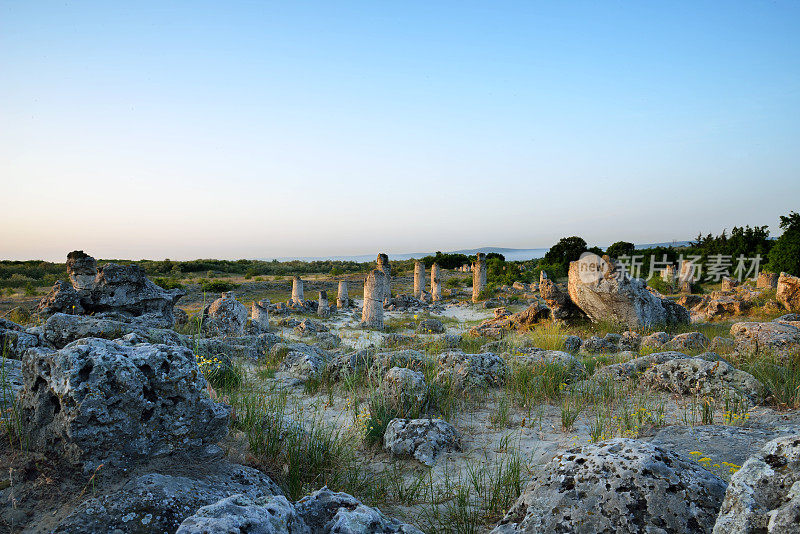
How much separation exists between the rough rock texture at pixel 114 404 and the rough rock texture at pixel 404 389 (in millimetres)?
2410

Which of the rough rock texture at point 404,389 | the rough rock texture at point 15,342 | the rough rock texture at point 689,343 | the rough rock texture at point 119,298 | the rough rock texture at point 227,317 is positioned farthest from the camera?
the rough rock texture at point 227,317

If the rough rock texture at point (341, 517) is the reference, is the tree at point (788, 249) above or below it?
above

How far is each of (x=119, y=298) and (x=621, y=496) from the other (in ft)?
38.7

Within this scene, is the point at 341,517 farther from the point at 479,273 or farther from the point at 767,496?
the point at 479,273

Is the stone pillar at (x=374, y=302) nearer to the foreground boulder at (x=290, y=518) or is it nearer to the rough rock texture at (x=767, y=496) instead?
the foreground boulder at (x=290, y=518)

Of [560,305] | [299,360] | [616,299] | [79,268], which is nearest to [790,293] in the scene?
[616,299]

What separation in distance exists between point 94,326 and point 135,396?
5438 mm

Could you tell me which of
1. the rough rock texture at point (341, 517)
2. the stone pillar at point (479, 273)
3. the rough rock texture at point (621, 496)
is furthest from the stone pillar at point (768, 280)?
the rough rock texture at point (341, 517)

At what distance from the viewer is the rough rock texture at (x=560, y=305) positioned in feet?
47.5

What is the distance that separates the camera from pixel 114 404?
2.61 meters

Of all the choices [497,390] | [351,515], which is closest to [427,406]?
[497,390]

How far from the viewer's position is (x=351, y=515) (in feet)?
6.98

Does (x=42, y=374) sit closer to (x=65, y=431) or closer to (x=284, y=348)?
(x=65, y=431)

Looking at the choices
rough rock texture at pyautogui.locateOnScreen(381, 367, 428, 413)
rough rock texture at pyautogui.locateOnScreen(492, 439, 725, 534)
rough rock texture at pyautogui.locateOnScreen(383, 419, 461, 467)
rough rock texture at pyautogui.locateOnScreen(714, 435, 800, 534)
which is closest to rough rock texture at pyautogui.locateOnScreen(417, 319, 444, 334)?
rough rock texture at pyautogui.locateOnScreen(381, 367, 428, 413)
